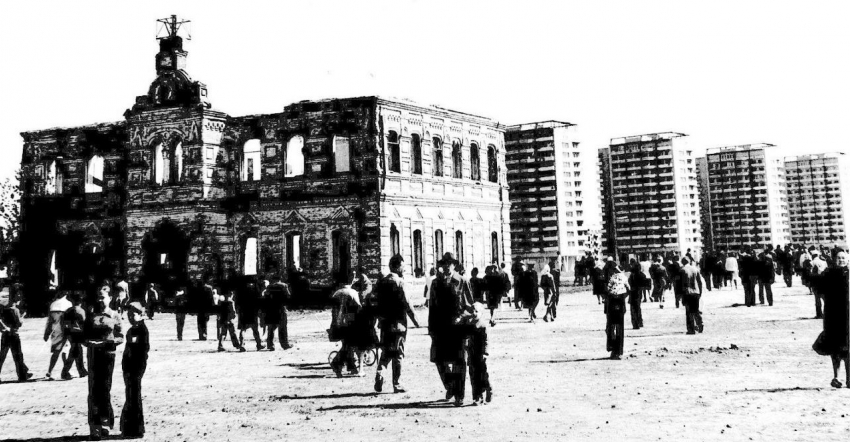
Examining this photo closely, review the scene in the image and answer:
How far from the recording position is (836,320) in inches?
417

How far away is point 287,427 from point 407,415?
1.45 metres

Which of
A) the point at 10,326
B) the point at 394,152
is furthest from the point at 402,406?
the point at 394,152

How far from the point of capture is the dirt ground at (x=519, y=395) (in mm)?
8477

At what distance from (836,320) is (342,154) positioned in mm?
26004

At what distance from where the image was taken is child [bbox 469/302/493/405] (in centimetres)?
993

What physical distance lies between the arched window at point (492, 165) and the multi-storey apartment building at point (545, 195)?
38082 millimetres

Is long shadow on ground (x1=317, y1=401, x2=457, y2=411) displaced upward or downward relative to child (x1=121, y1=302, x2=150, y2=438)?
downward

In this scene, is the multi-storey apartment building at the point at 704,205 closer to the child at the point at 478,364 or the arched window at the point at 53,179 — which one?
the arched window at the point at 53,179

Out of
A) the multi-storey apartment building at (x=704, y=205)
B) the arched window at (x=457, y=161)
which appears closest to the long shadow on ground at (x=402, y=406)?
the arched window at (x=457, y=161)

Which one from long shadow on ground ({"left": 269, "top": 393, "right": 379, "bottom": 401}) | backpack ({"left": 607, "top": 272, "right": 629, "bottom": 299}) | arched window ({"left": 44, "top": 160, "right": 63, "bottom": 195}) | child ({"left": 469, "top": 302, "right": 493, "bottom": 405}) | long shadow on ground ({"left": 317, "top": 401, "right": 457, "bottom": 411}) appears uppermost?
arched window ({"left": 44, "top": 160, "right": 63, "bottom": 195})

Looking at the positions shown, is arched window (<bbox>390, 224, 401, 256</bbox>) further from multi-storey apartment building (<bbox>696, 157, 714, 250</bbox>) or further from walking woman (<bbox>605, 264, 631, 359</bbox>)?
multi-storey apartment building (<bbox>696, 157, 714, 250</bbox>)

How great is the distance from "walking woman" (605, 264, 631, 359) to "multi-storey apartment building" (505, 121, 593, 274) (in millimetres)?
60863

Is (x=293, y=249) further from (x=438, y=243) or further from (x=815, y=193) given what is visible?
(x=815, y=193)

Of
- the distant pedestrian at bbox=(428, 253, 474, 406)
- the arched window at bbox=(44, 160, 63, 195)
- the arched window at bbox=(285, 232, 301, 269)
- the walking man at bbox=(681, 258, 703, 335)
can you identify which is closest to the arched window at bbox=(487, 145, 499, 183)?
the arched window at bbox=(285, 232, 301, 269)
